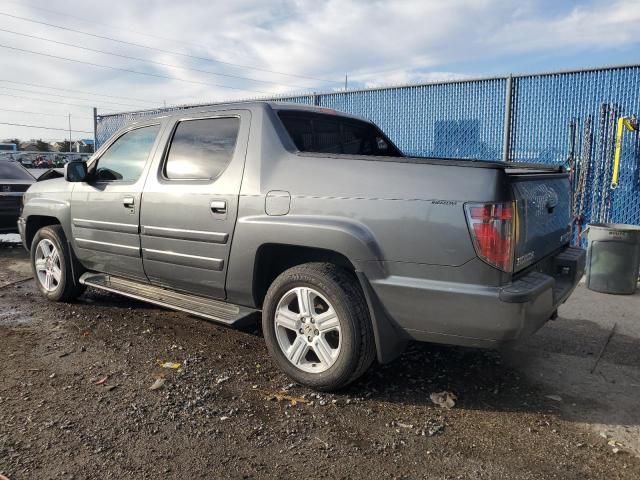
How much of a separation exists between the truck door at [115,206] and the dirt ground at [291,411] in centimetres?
67

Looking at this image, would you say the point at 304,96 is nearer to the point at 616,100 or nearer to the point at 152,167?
the point at 616,100

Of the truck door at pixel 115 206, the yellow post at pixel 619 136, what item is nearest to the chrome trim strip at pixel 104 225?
the truck door at pixel 115 206

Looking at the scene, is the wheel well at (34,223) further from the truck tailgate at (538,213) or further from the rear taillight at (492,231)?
the truck tailgate at (538,213)

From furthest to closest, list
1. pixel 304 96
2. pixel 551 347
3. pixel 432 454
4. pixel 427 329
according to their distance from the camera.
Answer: pixel 304 96 < pixel 551 347 < pixel 427 329 < pixel 432 454

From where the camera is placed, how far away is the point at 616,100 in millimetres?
6996

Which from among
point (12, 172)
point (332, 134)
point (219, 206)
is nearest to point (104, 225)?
point (219, 206)

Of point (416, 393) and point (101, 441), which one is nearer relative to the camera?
point (101, 441)

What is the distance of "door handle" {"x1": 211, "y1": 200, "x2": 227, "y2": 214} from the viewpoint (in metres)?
3.74

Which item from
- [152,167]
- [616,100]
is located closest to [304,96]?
[616,100]

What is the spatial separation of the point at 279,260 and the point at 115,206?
5.86ft

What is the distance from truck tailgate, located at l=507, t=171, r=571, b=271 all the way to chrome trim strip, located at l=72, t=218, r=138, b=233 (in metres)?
3.03

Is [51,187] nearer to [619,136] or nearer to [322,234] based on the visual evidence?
[322,234]

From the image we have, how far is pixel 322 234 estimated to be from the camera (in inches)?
127

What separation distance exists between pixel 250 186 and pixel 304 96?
692cm
